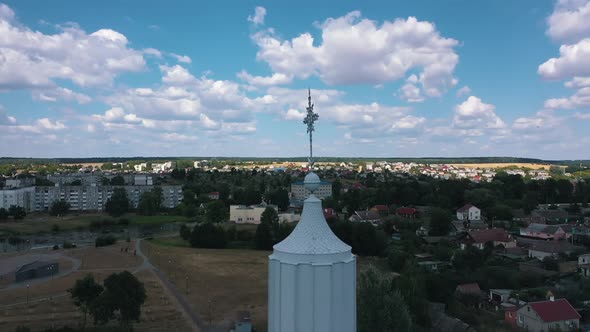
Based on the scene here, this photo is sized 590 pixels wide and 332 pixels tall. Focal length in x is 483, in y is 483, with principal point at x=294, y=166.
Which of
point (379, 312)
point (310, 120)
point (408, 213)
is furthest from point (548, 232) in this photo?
point (310, 120)

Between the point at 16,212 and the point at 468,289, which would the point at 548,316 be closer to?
the point at 468,289

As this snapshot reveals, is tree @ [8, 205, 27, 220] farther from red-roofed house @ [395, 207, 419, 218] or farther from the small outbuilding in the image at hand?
red-roofed house @ [395, 207, 419, 218]

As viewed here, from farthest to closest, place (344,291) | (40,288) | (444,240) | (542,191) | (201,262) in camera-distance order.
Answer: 1. (542,191)
2. (444,240)
3. (201,262)
4. (40,288)
5. (344,291)

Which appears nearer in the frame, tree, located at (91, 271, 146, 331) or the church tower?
the church tower

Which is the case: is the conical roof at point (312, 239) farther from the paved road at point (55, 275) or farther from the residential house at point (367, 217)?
the residential house at point (367, 217)

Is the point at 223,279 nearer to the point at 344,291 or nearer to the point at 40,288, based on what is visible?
the point at 40,288

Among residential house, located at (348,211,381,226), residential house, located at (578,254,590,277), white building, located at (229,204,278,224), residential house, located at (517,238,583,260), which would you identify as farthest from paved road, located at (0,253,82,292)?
residential house, located at (578,254,590,277)

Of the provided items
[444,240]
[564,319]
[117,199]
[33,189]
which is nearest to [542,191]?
[444,240]
